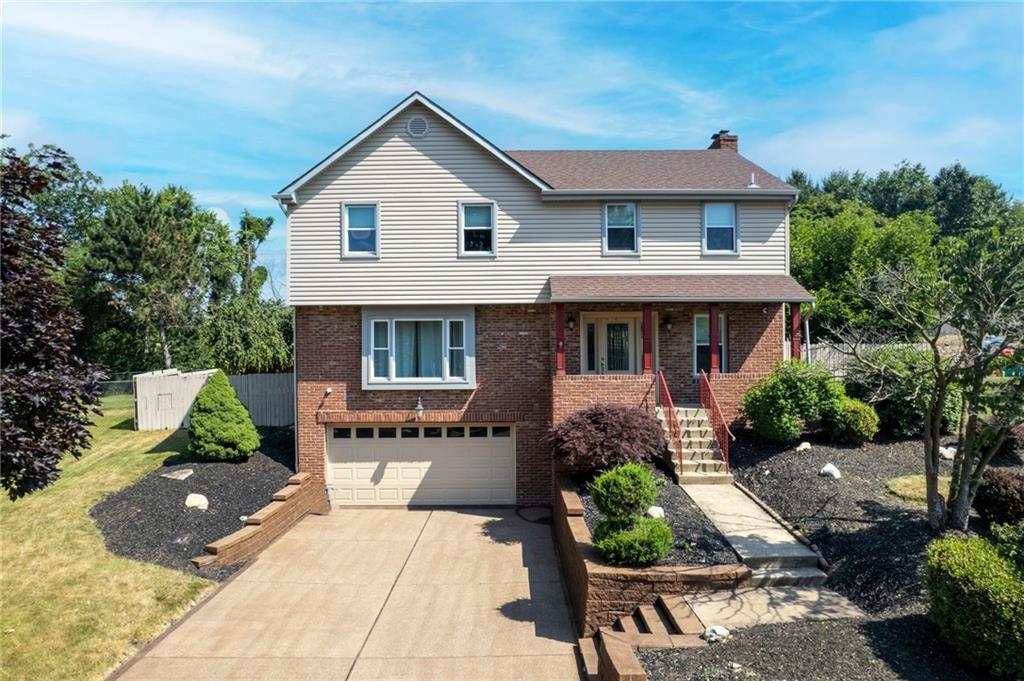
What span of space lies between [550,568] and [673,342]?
7076 millimetres

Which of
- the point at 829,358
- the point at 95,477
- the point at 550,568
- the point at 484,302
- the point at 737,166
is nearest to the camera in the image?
the point at 550,568

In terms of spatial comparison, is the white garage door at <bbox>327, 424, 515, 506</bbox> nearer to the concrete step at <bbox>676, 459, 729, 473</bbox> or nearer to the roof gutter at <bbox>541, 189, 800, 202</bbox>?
the concrete step at <bbox>676, 459, 729, 473</bbox>

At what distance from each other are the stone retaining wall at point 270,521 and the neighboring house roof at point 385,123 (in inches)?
272

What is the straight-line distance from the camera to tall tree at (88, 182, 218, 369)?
32.2 m

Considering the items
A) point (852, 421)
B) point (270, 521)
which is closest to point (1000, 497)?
point (852, 421)

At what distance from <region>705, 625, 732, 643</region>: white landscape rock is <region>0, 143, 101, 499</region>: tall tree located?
7380 millimetres

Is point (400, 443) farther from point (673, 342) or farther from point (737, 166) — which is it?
point (737, 166)

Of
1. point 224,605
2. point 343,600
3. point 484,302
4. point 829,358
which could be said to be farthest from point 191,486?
point 829,358

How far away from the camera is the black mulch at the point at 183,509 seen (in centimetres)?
1130

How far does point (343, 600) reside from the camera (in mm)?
10328

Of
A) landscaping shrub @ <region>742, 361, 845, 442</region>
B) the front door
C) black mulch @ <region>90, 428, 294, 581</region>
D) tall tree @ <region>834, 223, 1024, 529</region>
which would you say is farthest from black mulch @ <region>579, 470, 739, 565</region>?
black mulch @ <region>90, 428, 294, 581</region>

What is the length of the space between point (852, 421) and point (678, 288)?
465 cm

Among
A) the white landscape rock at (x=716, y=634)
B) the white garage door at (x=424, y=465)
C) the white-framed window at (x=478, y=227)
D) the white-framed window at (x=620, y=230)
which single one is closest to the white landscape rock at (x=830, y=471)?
the white landscape rock at (x=716, y=634)

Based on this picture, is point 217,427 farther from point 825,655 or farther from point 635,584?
point 825,655
